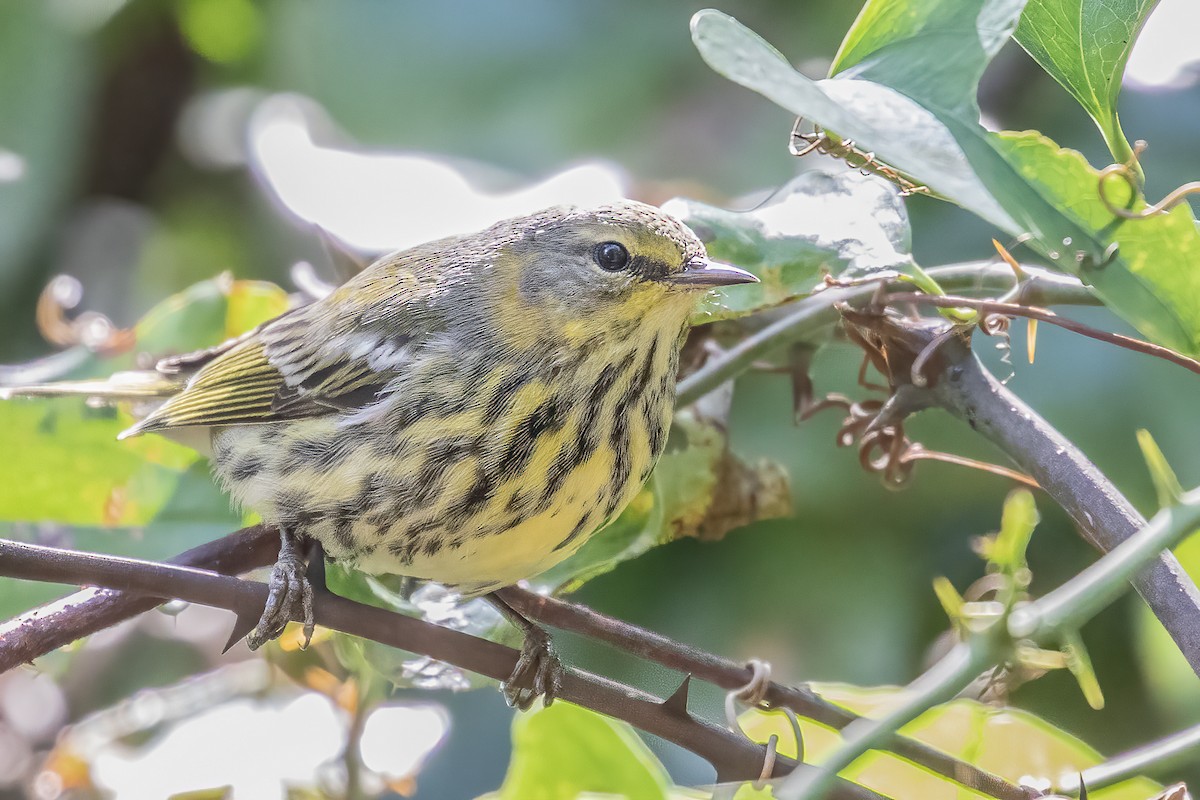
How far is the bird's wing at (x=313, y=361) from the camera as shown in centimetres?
204

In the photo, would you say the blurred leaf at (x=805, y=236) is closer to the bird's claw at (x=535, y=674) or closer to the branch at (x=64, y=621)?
the bird's claw at (x=535, y=674)

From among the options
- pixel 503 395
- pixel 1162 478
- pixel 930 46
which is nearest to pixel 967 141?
pixel 930 46

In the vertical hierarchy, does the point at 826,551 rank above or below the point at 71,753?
above

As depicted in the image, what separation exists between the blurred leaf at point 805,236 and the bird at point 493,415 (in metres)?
0.04

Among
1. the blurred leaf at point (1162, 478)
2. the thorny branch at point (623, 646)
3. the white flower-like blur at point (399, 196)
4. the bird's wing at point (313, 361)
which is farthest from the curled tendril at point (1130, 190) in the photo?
the bird's wing at point (313, 361)

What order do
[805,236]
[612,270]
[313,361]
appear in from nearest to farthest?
[805,236]
[612,270]
[313,361]

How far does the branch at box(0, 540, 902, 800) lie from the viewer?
109cm

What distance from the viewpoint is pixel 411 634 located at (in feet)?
4.37

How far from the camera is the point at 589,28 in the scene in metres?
3.05

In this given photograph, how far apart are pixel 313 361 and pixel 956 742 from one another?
122 cm

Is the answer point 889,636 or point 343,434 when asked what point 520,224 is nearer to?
point 343,434

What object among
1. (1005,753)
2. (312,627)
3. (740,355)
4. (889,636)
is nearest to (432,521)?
(312,627)

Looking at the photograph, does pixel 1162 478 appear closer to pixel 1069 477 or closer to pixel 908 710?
pixel 908 710

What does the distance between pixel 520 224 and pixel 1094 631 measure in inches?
50.5
